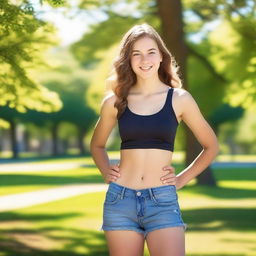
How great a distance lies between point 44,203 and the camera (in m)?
17.3

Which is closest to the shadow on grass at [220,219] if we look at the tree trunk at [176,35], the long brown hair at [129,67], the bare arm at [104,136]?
the tree trunk at [176,35]

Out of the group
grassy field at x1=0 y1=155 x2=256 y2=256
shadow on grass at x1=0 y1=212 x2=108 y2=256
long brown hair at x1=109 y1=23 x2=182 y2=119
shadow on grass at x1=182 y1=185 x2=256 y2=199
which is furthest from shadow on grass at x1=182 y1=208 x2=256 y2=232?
long brown hair at x1=109 y1=23 x2=182 y2=119

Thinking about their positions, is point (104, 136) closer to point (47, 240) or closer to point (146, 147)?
point (146, 147)

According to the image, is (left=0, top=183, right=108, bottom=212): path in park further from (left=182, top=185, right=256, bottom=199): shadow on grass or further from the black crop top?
the black crop top

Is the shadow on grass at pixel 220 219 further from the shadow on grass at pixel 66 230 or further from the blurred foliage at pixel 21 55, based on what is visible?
the blurred foliage at pixel 21 55

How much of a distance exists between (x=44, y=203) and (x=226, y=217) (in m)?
5.33

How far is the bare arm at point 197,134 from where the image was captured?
4.15m

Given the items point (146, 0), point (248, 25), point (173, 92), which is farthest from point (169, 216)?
point (146, 0)

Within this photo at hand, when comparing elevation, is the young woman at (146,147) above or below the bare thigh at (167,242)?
above

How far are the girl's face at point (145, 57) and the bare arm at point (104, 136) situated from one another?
0.78 feet

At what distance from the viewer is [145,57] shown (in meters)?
4.19

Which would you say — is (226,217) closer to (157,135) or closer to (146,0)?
(157,135)

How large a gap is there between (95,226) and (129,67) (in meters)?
8.83

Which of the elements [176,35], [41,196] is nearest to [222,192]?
[176,35]
